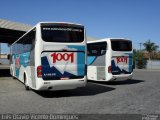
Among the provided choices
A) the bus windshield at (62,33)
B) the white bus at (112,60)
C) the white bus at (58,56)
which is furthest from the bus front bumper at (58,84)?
the white bus at (112,60)

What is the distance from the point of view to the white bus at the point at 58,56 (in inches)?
476

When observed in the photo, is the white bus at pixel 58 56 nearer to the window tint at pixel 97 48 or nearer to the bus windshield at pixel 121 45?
the bus windshield at pixel 121 45

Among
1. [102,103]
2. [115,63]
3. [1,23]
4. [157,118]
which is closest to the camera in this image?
[157,118]

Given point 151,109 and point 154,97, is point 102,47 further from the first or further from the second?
point 151,109

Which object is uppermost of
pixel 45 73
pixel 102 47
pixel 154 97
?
pixel 102 47

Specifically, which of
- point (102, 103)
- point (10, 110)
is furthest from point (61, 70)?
point (10, 110)

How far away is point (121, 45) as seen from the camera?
58.8ft

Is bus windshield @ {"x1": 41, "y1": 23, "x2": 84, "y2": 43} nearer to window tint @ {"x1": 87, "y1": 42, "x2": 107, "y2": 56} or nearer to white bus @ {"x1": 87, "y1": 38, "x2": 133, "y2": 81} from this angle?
white bus @ {"x1": 87, "y1": 38, "x2": 133, "y2": 81}

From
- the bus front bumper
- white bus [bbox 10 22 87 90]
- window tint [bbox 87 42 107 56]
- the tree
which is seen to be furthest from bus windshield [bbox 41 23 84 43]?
the tree

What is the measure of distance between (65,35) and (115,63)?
5754 millimetres

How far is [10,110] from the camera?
31.0 ft

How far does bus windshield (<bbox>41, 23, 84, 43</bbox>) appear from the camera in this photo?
12.2 m

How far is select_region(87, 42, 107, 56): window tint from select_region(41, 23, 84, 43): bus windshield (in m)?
5.08

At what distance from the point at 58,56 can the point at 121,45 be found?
6610 millimetres
